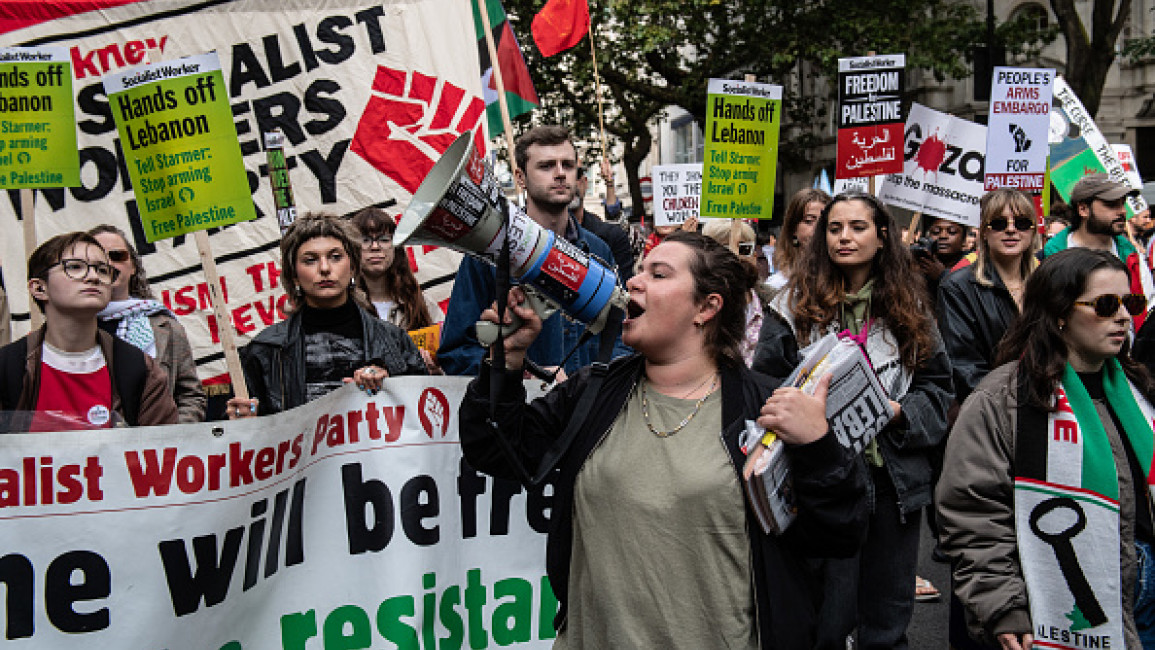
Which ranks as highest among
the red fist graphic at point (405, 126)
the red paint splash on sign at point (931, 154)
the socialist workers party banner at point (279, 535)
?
the red fist graphic at point (405, 126)

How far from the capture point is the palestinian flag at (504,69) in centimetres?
782

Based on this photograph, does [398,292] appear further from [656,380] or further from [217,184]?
[656,380]

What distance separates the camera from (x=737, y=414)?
240cm

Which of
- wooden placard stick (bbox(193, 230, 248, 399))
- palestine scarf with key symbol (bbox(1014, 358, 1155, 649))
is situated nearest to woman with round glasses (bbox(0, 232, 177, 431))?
wooden placard stick (bbox(193, 230, 248, 399))

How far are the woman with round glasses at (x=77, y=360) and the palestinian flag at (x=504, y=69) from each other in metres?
4.35

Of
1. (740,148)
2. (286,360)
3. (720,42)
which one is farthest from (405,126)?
(720,42)

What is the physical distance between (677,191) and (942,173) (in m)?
3.42

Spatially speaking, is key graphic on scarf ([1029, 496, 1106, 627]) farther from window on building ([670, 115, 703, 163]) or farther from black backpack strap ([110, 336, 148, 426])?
window on building ([670, 115, 703, 163])

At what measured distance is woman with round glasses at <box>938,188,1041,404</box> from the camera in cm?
460

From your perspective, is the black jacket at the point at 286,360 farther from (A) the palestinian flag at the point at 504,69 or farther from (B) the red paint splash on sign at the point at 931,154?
(B) the red paint splash on sign at the point at 931,154

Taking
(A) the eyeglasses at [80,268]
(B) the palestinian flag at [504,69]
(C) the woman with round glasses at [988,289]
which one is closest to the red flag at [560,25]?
(B) the palestinian flag at [504,69]

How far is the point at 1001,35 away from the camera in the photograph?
20.9 m

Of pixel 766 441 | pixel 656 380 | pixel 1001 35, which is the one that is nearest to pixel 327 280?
pixel 656 380

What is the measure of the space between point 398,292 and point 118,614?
2.28m
